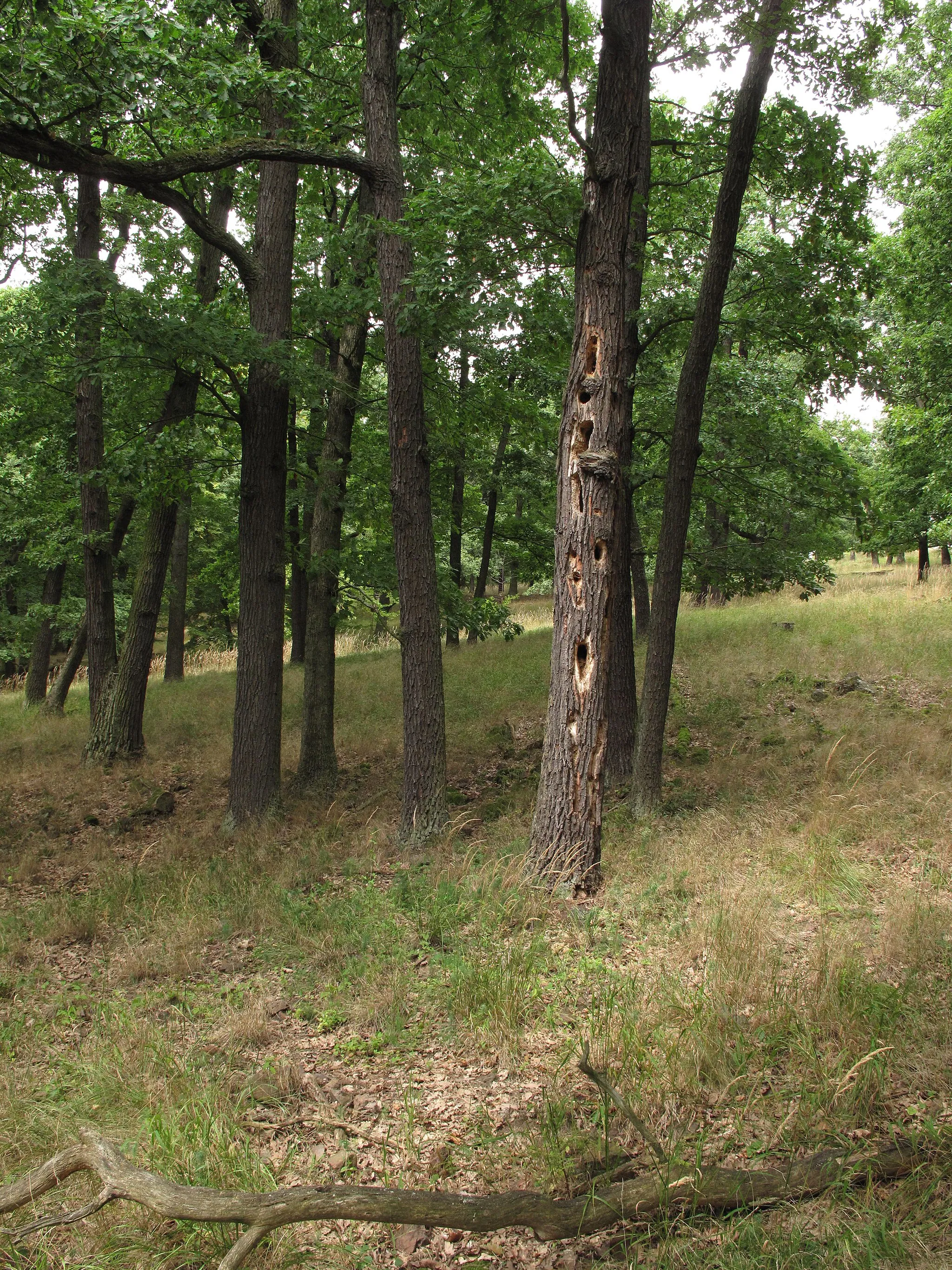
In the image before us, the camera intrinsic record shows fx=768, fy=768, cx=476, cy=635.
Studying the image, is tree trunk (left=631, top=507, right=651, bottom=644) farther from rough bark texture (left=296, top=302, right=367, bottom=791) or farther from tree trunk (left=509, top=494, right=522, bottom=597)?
rough bark texture (left=296, top=302, right=367, bottom=791)

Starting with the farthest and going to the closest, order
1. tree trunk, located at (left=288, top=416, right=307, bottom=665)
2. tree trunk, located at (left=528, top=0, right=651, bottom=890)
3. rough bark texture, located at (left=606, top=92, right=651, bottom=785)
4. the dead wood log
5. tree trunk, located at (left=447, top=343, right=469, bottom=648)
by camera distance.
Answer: tree trunk, located at (left=288, top=416, right=307, bottom=665)
tree trunk, located at (left=447, top=343, right=469, bottom=648)
rough bark texture, located at (left=606, top=92, right=651, bottom=785)
tree trunk, located at (left=528, top=0, right=651, bottom=890)
the dead wood log

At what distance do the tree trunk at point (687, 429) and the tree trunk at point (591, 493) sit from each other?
169 centimetres

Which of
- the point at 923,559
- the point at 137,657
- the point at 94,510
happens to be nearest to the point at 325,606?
the point at 137,657

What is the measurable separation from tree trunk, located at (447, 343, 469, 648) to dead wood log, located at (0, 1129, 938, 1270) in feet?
24.9

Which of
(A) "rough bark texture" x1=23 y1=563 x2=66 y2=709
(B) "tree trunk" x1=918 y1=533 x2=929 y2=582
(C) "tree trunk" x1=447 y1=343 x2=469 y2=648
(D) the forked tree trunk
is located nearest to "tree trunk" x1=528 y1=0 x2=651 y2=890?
(C) "tree trunk" x1=447 y1=343 x2=469 y2=648

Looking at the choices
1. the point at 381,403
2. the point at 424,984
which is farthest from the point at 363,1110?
the point at 381,403

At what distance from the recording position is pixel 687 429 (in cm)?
776

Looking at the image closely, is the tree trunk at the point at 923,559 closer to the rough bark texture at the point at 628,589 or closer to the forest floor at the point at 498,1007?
the forest floor at the point at 498,1007

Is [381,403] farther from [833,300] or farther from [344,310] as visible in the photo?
[833,300]

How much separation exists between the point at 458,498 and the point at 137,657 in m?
7.41

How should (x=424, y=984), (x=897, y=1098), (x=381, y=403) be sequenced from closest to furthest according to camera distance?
1. (x=897, y=1098)
2. (x=424, y=984)
3. (x=381, y=403)

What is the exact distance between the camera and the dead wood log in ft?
8.32

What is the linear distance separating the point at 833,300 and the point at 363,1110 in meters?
8.22

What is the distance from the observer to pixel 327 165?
7711mm
